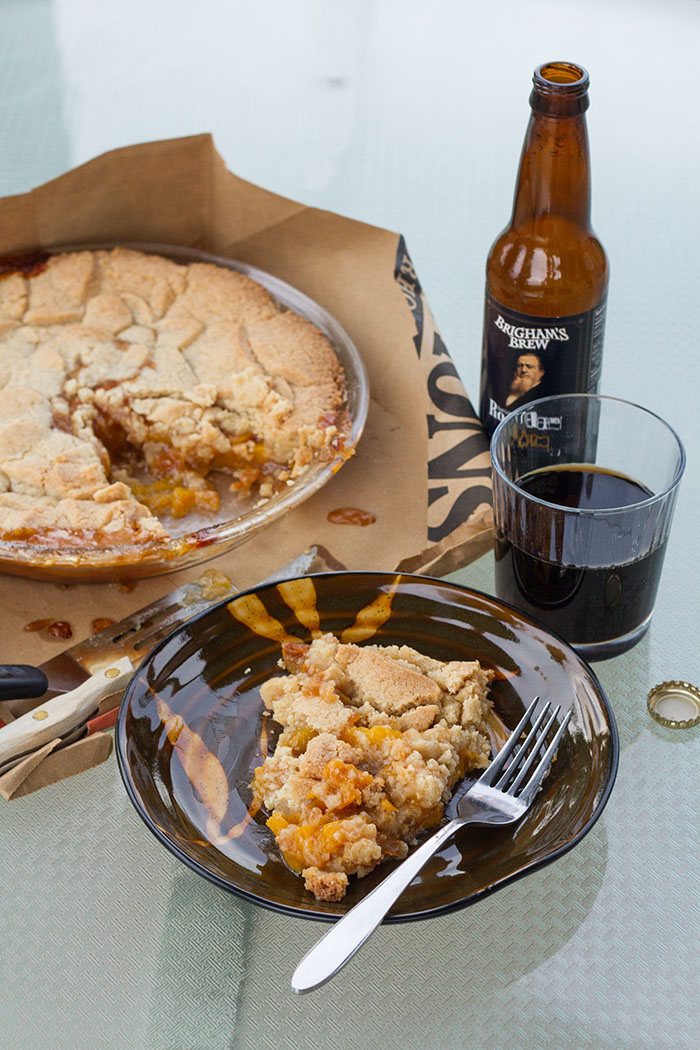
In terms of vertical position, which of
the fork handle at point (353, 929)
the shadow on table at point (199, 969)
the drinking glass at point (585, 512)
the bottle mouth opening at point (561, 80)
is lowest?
the shadow on table at point (199, 969)

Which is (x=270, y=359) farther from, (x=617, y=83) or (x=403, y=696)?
(x=617, y=83)

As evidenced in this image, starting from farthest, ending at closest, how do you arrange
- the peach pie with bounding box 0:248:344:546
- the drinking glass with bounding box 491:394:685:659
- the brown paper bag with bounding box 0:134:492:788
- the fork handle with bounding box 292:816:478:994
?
1. the peach pie with bounding box 0:248:344:546
2. the brown paper bag with bounding box 0:134:492:788
3. the drinking glass with bounding box 491:394:685:659
4. the fork handle with bounding box 292:816:478:994

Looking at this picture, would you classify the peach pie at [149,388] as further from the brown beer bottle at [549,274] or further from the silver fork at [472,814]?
the silver fork at [472,814]

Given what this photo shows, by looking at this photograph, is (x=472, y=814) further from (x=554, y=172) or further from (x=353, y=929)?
(x=554, y=172)

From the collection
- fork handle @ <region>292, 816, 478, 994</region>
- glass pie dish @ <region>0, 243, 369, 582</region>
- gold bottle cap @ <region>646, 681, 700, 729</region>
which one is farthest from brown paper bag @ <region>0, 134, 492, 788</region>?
fork handle @ <region>292, 816, 478, 994</region>

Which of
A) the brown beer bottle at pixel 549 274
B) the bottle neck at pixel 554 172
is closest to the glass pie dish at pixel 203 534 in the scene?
the brown beer bottle at pixel 549 274

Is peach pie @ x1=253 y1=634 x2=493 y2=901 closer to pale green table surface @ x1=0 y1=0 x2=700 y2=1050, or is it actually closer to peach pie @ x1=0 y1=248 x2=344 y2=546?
pale green table surface @ x1=0 y1=0 x2=700 y2=1050

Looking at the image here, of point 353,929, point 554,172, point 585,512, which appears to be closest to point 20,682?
point 353,929

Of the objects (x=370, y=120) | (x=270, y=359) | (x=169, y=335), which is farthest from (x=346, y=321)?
(x=370, y=120)
